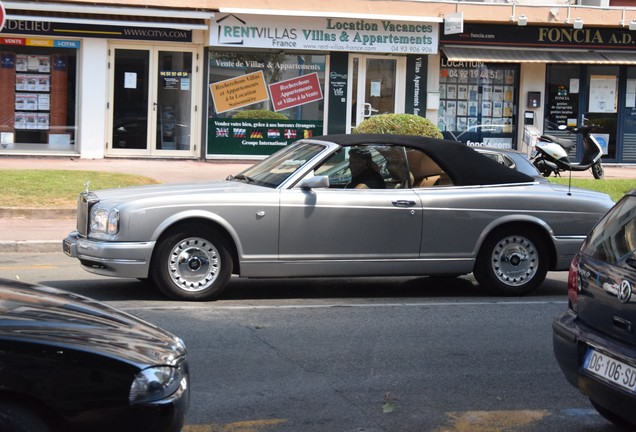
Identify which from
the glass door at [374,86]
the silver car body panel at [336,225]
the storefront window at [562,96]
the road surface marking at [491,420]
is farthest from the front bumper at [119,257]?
the storefront window at [562,96]

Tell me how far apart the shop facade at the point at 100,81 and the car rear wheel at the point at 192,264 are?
1306cm

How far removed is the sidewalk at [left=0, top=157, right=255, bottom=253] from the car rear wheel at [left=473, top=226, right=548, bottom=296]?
18.8 feet

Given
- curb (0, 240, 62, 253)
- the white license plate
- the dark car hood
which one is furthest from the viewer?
curb (0, 240, 62, 253)

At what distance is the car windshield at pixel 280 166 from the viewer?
9.48 m

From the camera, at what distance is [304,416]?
19.2 feet

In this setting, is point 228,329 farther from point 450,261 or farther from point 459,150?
point 459,150

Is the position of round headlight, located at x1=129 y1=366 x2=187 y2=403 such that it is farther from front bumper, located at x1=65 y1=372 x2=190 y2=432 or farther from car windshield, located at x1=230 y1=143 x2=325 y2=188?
car windshield, located at x1=230 y1=143 x2=325 y2=188

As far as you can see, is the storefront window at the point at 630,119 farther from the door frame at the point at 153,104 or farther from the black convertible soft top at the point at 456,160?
the black convertible soft top at the point at 456,160

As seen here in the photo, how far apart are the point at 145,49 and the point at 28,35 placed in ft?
8.36

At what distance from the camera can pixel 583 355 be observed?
5305 mm

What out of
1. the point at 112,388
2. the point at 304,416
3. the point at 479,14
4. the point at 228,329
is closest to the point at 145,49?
the point at 479,14

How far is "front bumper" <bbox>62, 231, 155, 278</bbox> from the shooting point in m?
8.77

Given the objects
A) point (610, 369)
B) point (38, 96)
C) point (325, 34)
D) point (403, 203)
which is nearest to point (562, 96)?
point (325, 34)

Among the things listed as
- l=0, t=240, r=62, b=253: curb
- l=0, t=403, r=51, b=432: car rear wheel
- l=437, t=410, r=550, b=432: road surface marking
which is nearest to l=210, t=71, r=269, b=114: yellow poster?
l=0, t=240, r=62, b=253: curb
